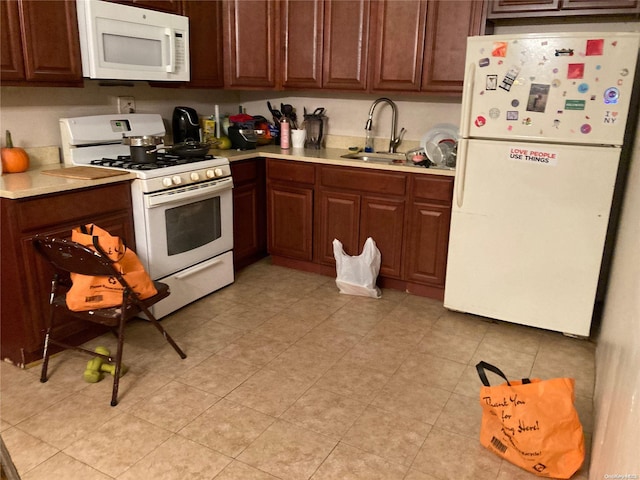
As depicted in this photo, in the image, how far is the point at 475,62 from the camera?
9.18 feet

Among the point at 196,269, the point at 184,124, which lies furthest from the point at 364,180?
the point at 184,124

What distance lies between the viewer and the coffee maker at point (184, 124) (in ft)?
12.1

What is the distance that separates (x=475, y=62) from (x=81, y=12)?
83.4 inches

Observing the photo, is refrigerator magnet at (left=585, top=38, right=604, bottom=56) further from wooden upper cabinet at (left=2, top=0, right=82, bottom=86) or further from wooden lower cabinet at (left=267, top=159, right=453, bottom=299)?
wooden upper cabinet at (left=2, top=0, right=82, bottom=86)

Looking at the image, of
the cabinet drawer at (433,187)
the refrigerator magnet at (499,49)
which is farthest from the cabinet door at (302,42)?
the refrigerator magnet at (499,49)

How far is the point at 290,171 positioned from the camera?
12.4ft

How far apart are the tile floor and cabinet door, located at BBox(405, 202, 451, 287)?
21cm

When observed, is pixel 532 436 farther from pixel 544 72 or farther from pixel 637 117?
pixel 637 117

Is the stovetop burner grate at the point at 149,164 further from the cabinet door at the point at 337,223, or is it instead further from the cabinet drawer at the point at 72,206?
the cabinet door at the point at 337,223

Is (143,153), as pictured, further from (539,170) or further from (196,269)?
(539,170)

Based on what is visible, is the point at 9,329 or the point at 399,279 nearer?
the point at 9,329

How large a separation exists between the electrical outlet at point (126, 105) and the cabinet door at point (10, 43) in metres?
0.84

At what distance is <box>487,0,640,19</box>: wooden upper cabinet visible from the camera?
2801 mm

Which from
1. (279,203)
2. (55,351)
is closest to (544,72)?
(279,203)
